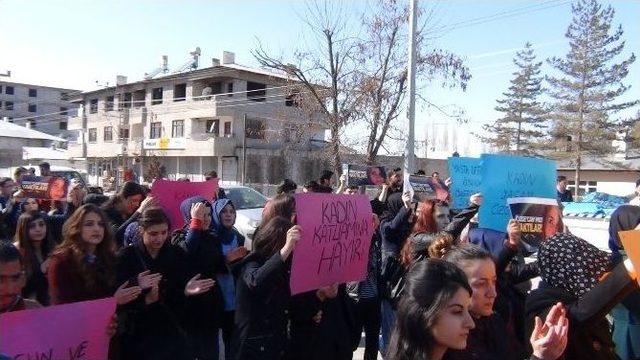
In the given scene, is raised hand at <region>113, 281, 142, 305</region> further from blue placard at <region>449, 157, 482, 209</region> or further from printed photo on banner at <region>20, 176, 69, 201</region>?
printed photo on banner at <region>20, 176, 69, 201</region>

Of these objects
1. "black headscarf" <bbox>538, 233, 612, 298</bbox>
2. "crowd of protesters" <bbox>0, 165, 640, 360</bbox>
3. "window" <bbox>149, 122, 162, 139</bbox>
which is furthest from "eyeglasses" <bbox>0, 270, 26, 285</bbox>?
"window" <bbox>149, 122, 162, 139</bbox>

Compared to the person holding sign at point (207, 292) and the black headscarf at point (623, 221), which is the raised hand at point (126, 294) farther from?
the black headscarf at point (623, 221)

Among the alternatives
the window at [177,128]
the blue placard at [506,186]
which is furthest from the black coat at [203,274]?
the window at [177,128]

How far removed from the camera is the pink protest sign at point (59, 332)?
248 cm

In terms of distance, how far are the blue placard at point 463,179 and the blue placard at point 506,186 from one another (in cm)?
84

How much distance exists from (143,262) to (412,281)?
1.97m

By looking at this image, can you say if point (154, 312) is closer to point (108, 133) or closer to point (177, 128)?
point (177, 128)

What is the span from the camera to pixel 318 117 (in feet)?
79.0

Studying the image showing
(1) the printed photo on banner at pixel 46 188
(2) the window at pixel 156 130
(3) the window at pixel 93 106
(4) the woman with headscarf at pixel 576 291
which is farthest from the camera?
(3) the window at pixel 93 106

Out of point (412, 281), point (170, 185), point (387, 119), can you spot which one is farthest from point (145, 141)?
point (412, 281)

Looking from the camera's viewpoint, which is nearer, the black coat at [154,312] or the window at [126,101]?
the black coat at [154,312]

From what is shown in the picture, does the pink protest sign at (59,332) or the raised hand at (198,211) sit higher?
the raised hand at (198,211)

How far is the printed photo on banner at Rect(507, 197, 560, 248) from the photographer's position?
4.27 meters

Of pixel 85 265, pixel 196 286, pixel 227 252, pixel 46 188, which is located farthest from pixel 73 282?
pixel 46 188
